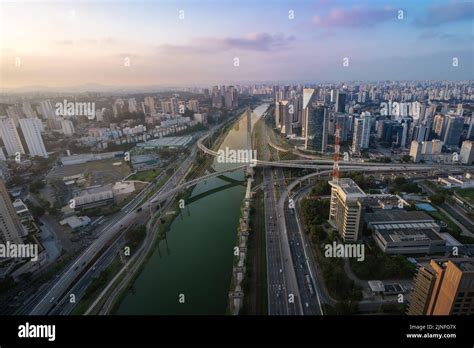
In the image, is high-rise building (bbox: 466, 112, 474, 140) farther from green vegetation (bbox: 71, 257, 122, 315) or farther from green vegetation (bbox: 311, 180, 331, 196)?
green vegetation (bbox: 71, 257, 122, 315)

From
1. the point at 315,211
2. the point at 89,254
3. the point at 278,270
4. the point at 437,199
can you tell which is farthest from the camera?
the point at 437,199

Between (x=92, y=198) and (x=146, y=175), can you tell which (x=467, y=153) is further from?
(x=92, y=198)

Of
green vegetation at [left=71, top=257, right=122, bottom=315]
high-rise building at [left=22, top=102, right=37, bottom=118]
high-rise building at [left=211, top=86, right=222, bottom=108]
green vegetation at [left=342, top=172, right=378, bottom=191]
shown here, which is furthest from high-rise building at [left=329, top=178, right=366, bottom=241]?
high-rise building at [left=211, top=86, right=222, bottom=108]

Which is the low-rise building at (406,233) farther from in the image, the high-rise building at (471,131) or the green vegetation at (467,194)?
the high-rise building at (471,131)

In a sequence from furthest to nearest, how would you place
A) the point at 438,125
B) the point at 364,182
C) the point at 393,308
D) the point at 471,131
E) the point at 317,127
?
1. the point at 438,125
2. the point at 471,131
3. the point at 317,127
4. the point at 364,182
5. the point at 393,308

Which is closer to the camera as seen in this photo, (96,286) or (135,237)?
(96,286)

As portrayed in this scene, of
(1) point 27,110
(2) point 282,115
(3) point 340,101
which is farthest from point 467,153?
(1) point 27,110

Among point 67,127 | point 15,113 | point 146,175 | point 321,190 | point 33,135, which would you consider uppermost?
point 15,113

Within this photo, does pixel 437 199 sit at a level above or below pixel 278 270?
above
